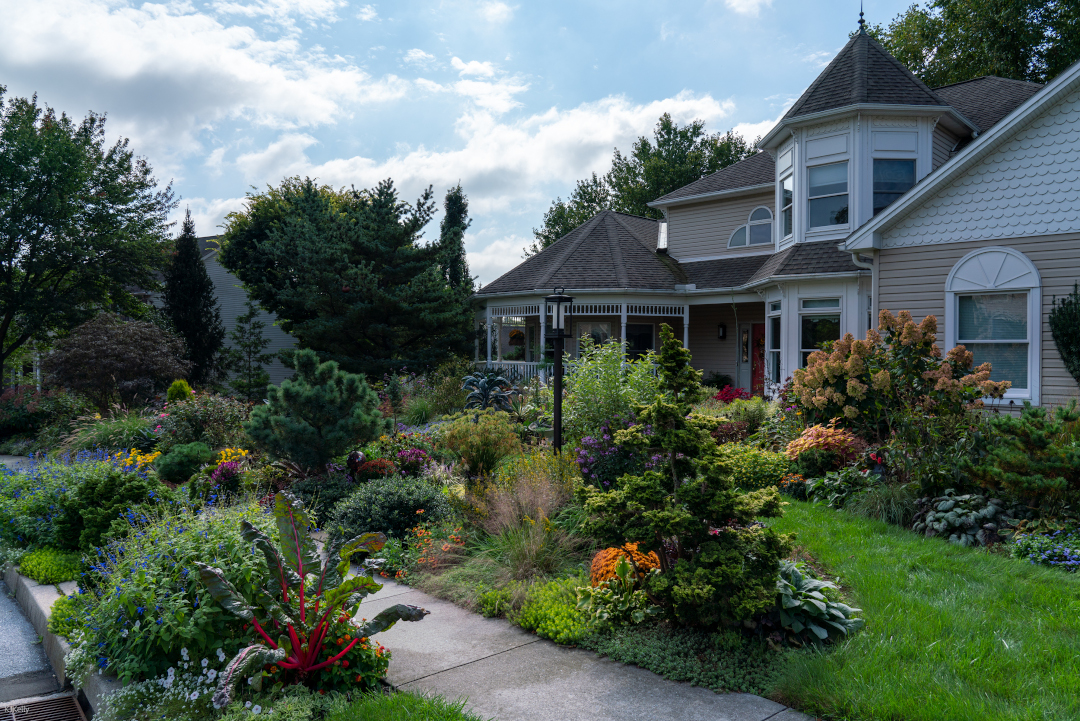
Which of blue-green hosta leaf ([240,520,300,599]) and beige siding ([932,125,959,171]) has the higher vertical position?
beige siding ([932,125,959,171])

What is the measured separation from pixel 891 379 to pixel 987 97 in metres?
11.7

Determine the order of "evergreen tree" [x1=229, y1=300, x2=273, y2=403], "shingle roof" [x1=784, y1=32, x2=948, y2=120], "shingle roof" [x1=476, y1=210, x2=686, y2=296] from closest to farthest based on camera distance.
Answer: "shingle roof" [x1=784, y1=32, x2=948, y2=120] < "shingle roof" [x1=476, y1=210, x2=686, y2=296] < "evergreen tree" [x1=229, y1=300, x2=273, y2=403]

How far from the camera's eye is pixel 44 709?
3.83 meters

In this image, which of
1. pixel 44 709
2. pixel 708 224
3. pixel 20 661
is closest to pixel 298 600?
pixel 44 709

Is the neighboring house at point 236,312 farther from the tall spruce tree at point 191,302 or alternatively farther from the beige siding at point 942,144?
the beige siding at point 942,144

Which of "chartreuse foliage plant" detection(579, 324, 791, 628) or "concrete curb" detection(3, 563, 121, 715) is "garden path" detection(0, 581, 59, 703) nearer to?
"concrete curb" detection(3, 563, 121, 715)

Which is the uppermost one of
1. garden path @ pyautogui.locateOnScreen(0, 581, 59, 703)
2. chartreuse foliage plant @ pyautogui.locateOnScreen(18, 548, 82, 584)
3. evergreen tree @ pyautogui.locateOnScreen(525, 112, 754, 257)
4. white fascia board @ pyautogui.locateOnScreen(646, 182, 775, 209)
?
evergreen tree @ pyautogui.locateOnScreen(525, 112, 754, 257)

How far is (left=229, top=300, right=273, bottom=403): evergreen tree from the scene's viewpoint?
76.5ft

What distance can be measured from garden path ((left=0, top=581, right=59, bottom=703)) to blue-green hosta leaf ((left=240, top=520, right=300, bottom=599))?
193 cm

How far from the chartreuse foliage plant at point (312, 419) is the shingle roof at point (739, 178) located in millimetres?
12960

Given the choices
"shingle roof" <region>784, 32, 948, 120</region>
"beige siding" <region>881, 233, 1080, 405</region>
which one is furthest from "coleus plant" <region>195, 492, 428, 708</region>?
"shingle roof" <region>784, 32, 948, 120</region>

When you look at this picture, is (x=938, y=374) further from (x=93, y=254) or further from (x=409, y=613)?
(x=93, y=254)

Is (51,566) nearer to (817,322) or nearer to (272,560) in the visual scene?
(272,560)

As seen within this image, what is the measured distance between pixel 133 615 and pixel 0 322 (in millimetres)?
20557
